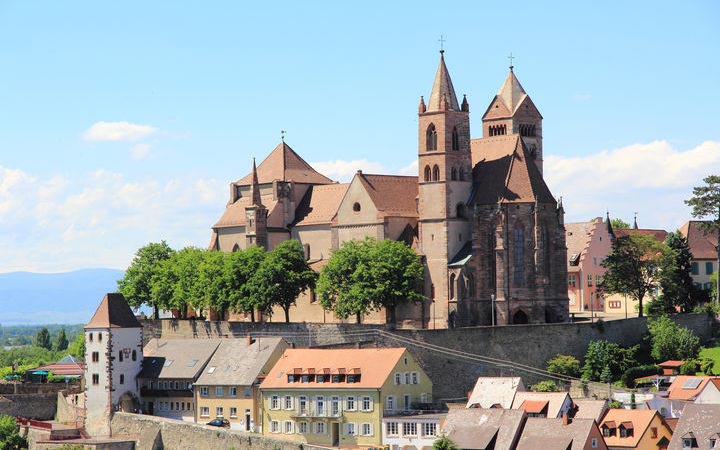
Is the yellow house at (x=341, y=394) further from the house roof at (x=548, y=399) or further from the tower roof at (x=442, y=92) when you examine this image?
the tower roof at (x=442, y=92)

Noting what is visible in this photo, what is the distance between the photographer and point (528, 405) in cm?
10044

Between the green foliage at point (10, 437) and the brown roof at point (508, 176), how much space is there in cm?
4428

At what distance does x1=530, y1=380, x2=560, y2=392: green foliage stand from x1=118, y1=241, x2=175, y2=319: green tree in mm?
49237

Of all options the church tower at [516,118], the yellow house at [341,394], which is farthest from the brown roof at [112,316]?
the church tower at [516,118]

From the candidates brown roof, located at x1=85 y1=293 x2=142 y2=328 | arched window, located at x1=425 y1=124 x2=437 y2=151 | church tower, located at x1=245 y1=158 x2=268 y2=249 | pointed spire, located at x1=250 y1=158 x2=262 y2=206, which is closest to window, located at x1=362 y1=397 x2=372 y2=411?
brown roof, located at x1=85 y1=293 x2=142 y2=328

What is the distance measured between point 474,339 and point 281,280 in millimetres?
25433

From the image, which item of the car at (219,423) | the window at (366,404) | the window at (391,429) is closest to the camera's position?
the window at (391,429)

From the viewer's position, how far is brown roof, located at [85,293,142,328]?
385 feet

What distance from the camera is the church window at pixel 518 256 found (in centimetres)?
13100

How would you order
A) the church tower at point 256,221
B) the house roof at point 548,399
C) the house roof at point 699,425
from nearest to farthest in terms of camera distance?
the house roof at point 699,425 < the house roof at point 548,399 < the church tower at point 256,221

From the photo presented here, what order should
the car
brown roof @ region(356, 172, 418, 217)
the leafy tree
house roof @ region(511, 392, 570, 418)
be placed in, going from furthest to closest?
the leafy tree, brown roof @ region(356, 172, 418, 217), the car, house roof @ region(511, 392, 570, 418)

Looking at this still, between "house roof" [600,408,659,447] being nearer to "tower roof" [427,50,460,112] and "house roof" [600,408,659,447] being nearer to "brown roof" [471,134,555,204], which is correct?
"brown roof" [471,134,555,204]

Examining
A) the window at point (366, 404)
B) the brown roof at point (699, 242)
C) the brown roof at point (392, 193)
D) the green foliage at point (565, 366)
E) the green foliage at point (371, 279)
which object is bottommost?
the window at point (366, 404)

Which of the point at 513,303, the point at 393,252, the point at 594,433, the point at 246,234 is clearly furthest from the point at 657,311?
the point at 594,433
